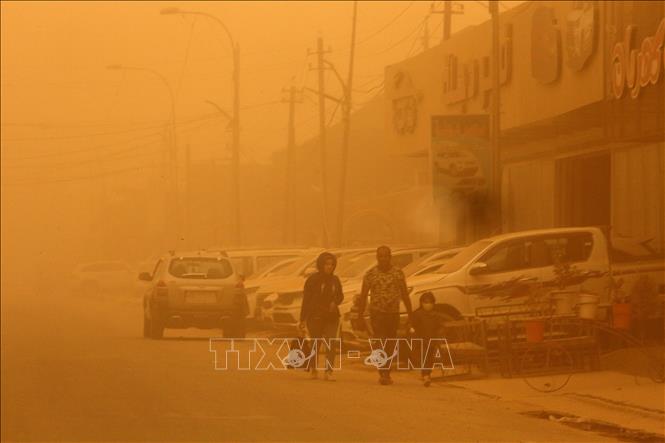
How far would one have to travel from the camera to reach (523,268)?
19.7 metres

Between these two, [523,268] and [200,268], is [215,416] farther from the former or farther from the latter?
[200,268]

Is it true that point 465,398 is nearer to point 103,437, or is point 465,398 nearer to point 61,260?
point 103,437

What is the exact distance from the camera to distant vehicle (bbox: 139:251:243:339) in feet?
81.6

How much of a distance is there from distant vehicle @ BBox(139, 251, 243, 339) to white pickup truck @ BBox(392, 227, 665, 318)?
5841mm

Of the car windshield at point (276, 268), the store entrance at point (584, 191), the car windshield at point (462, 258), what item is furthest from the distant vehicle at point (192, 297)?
the store entrance at point (584, 191)

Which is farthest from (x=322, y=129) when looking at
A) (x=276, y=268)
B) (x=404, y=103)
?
(x=276, y=268)

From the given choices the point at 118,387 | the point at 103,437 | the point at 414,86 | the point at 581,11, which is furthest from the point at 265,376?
the point at 414,86

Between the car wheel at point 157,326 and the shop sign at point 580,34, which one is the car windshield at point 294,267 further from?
the shop sign at point 580,34

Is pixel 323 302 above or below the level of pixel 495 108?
below

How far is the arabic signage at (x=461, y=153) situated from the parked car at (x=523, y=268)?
728 cm

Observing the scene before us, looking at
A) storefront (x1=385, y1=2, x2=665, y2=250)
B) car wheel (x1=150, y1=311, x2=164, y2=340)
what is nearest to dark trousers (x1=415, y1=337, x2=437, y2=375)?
storefront (x1=385, y1=2, x2=665, y2=250)

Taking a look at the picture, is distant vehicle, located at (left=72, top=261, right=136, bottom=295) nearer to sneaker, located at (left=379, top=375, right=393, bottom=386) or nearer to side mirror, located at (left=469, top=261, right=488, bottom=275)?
side mirror, located at (left=469, top=261, right=488, bottom=275)

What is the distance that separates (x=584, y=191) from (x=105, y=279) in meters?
19.7

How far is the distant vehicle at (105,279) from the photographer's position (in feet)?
152
